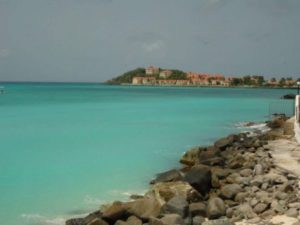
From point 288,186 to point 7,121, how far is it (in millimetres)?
25918

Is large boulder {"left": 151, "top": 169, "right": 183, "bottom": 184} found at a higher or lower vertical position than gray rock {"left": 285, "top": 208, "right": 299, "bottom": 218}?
lower

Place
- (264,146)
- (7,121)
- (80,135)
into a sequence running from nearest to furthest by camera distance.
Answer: (264,146) → (80,135) → (7,121)

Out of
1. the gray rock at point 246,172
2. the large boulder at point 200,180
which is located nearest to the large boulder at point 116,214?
the large boulder at point 200,180

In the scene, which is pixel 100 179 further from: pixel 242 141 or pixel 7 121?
pixel 7 121

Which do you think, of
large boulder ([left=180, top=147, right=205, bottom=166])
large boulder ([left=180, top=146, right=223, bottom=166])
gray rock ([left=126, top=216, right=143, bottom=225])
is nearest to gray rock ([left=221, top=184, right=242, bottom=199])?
gray rock ([left=126, top=216, right=143, bottom=225])

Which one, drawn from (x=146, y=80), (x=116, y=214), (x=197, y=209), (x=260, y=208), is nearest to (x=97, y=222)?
(x=116, y=214)

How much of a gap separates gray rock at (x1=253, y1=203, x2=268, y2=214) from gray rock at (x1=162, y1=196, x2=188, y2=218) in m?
1.34

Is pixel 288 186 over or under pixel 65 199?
over

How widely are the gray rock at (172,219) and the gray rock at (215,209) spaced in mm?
790

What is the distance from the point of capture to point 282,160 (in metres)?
12.5

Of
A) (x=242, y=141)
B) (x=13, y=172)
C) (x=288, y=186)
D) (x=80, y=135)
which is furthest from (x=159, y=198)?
(x=80, y=135)

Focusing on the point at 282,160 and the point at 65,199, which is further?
the point at 282,160

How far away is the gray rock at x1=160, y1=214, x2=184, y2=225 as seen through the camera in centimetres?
743

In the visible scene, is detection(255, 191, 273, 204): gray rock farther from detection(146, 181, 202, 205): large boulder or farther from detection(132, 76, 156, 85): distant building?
detection(132, 76, 156, 85): distant building
